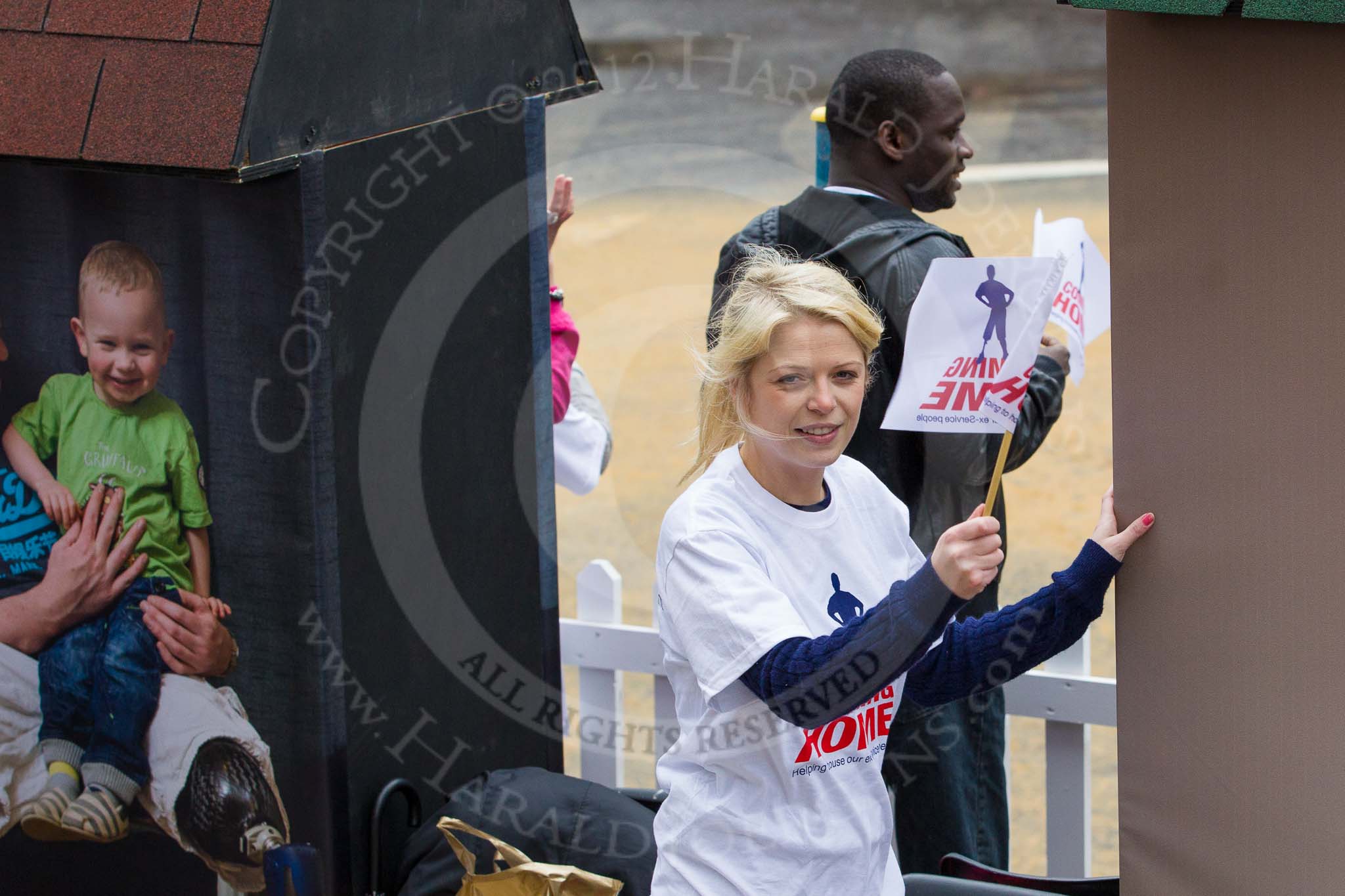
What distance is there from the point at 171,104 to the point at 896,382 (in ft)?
4.30

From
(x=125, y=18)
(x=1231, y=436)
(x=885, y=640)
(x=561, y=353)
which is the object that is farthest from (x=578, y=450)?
(x=1231, y=436)

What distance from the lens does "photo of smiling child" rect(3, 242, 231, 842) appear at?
2.52m

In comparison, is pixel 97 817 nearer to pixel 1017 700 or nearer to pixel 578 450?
pixel 578 450

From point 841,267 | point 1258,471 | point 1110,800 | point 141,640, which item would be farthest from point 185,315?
point 1110,800

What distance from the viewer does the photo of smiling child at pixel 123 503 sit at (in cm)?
252

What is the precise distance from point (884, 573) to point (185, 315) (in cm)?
125

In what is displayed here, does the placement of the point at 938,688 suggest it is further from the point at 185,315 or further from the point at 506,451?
the point at 185,315

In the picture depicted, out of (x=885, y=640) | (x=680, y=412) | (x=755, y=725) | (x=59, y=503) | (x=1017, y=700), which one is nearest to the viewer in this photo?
(x=885, y=640)

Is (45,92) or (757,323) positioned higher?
(45,92)

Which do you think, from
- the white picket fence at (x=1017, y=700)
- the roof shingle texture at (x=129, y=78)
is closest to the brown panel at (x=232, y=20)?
the roof shingle texture at (x=129, y=78)

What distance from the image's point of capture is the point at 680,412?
7.79m

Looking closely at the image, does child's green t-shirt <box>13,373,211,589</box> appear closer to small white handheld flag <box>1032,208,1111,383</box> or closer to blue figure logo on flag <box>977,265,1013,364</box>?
blue figure logo on flag <box>977,265,1013,364</box>

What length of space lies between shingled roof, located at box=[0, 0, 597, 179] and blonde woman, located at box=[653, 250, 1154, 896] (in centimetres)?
79

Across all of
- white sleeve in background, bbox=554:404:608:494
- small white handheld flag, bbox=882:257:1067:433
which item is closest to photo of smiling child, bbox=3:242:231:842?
white sleeve in background, bbox=554:404:608:494
